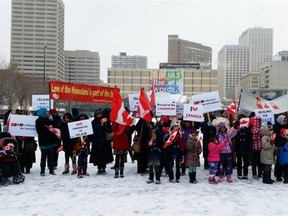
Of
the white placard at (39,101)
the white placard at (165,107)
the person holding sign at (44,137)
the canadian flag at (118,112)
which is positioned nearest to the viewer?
the canadian flag at (118,112)

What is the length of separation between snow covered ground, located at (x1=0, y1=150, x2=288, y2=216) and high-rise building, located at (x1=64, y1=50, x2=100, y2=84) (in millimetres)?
150601

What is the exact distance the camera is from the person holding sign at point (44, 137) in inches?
366

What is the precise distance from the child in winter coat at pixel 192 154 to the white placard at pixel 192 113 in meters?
0.66

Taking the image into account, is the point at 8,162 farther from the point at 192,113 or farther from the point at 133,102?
the point at 192,113

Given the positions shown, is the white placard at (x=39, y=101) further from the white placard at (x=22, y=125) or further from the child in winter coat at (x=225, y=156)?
the child in winter coat at (x=225, y=156)

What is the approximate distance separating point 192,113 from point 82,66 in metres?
153

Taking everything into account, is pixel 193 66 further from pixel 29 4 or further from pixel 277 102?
pixel 277 102

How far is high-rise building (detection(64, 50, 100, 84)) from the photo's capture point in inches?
6230

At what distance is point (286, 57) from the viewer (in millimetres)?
155750

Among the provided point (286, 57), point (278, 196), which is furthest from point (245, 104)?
point (286, 57)

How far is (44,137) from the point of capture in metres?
9.34

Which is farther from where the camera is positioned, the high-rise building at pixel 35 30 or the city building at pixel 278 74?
the high-rise building at pixel 35 30

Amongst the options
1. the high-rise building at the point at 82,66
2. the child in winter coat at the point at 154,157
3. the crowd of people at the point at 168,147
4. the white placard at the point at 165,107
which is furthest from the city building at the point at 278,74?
the child in winter coat at the point at 154,157

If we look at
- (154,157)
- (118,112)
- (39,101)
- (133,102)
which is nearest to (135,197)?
(154,157)
